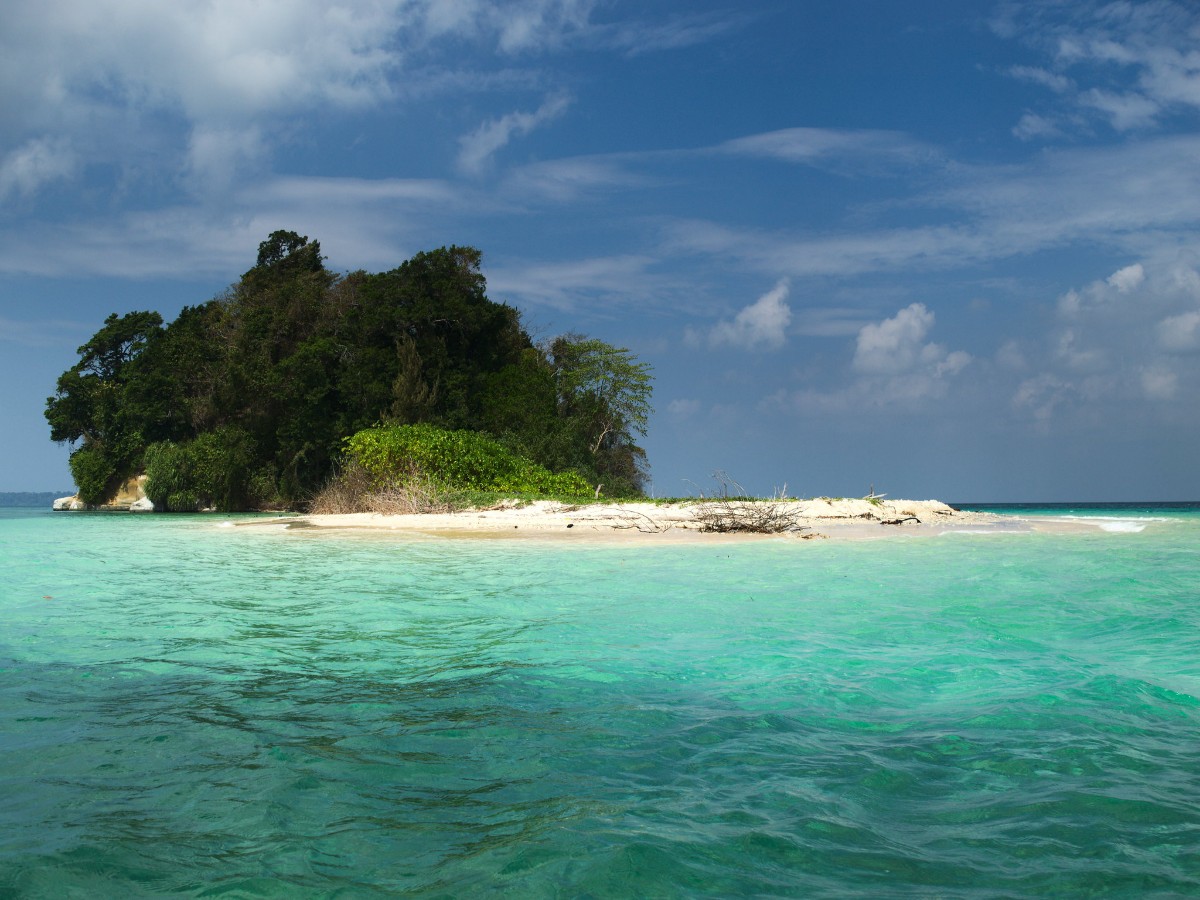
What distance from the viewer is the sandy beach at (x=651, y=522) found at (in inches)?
659

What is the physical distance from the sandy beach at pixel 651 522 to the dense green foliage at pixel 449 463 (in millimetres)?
2224

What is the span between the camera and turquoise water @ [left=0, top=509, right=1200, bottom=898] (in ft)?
8.40

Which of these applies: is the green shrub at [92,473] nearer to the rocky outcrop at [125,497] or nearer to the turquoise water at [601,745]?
the rocky outcrop at [125,497]

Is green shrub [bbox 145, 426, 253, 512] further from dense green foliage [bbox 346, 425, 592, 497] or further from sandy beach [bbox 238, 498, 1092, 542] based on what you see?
sandy beach [bbox 238, 498, 1092, 542]

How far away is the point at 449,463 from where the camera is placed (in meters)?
23.2

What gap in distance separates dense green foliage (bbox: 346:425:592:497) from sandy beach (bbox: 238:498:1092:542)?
222 cm

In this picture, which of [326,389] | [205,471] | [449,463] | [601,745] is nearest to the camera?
[601,745]

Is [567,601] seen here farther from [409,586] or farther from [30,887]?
[30,887]

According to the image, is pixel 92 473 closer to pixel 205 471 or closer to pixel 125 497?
pixel 125 497

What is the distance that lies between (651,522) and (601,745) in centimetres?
1380

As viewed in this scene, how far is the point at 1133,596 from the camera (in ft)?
28.6

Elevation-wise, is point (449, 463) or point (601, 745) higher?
point (449, 463)

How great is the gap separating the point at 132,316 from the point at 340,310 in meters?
15.6

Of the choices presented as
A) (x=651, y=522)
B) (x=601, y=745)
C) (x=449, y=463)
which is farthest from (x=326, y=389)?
(x=601, y=745)
